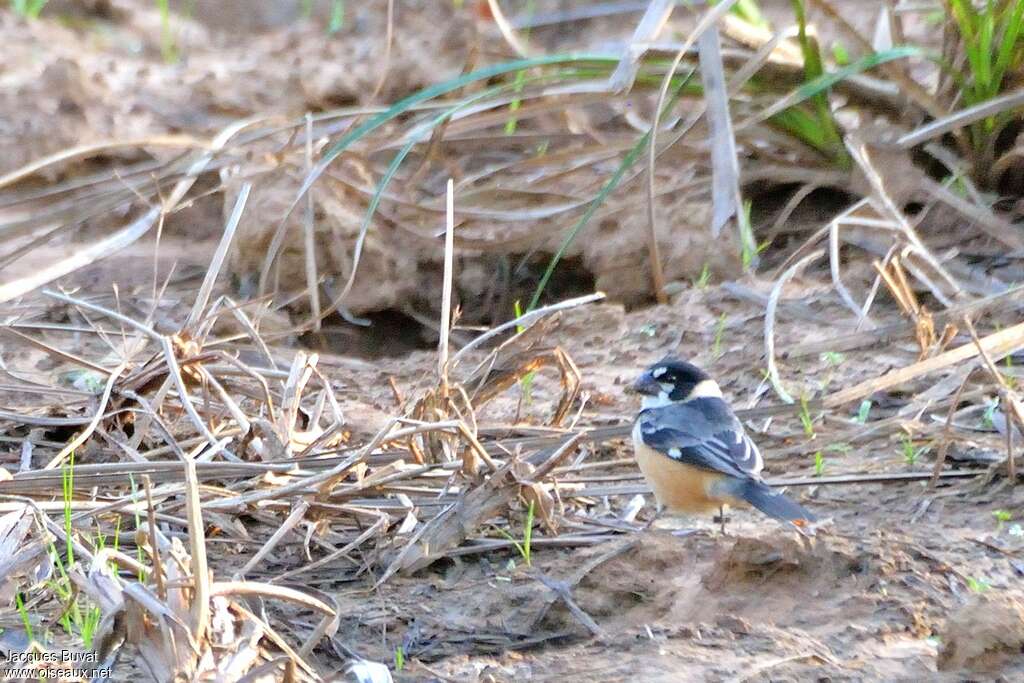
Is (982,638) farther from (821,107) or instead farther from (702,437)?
(821,107)

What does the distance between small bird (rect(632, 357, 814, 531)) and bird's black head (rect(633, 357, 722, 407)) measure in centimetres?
7

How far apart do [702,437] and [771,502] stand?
0.42 metres

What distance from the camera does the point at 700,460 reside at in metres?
4.26

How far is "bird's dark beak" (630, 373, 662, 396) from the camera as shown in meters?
4.82

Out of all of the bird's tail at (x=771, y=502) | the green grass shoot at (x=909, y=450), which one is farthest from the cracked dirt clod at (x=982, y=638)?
the green grass shoot at (x=909, y=450)

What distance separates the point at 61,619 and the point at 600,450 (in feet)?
6.75

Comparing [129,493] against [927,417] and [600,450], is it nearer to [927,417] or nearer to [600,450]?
[600,450]

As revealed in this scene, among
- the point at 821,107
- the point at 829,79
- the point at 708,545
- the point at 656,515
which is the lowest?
the point at 656,515

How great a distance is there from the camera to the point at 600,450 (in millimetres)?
4938

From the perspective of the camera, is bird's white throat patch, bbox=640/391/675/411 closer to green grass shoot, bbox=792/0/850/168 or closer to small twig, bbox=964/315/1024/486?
small twig, bbox=964/315/1024/486

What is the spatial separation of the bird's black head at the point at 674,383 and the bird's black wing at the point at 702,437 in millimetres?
123

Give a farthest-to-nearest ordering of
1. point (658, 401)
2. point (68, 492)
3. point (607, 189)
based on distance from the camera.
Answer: point (607, 189) → point (658, 401) → point (68, 492)

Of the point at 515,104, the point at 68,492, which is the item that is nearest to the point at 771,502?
the point at 68,492

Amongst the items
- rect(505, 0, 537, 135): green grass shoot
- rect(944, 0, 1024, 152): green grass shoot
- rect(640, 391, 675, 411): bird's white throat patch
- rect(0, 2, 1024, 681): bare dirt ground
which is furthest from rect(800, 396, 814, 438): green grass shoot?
rect(505, 0, 537, 135): green grass shoot
